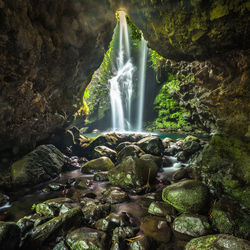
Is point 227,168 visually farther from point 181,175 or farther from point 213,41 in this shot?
point 213,41

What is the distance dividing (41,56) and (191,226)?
21.7 ft

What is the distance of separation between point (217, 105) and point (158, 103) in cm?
2293

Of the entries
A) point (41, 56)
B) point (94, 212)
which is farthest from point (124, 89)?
point (94, 212)

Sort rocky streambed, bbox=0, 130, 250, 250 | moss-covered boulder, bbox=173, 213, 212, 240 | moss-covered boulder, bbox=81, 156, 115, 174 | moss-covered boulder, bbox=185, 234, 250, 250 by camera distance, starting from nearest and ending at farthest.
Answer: moss-covered boulder, bbox=185, 234, 250, 250, rocky streambed, bbox=0, 130, 250, 250, moss-covered boulder, bbox=173, 213, 212, 240, moss-covered boulder, bbox=81, 156, 115, 174

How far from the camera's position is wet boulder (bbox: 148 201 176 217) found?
3600 millimetres

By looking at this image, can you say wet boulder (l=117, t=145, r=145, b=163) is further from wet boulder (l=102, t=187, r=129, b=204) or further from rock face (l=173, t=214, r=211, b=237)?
rock face (l=173, t=214, r=211, b=237)

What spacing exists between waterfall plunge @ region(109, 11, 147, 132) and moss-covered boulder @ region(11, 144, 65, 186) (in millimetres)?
23268

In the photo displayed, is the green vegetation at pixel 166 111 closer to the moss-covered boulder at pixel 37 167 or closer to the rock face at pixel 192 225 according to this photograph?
the moss-covered boulder at pixel 37 167

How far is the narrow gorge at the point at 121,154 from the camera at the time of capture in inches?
115

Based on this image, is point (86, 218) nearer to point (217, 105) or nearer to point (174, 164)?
point (217, 105)

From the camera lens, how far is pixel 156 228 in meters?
3.19

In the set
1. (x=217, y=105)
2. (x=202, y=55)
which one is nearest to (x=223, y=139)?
(x=217, y=105)

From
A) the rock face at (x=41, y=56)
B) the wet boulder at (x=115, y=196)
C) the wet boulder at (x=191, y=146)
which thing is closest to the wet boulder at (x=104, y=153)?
the rock face at (x=41, y=56)

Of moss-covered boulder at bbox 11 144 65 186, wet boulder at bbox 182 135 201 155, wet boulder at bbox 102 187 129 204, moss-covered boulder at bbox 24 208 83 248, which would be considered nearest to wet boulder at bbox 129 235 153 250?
moss-covered boulder at bbox 24 208 83 248
